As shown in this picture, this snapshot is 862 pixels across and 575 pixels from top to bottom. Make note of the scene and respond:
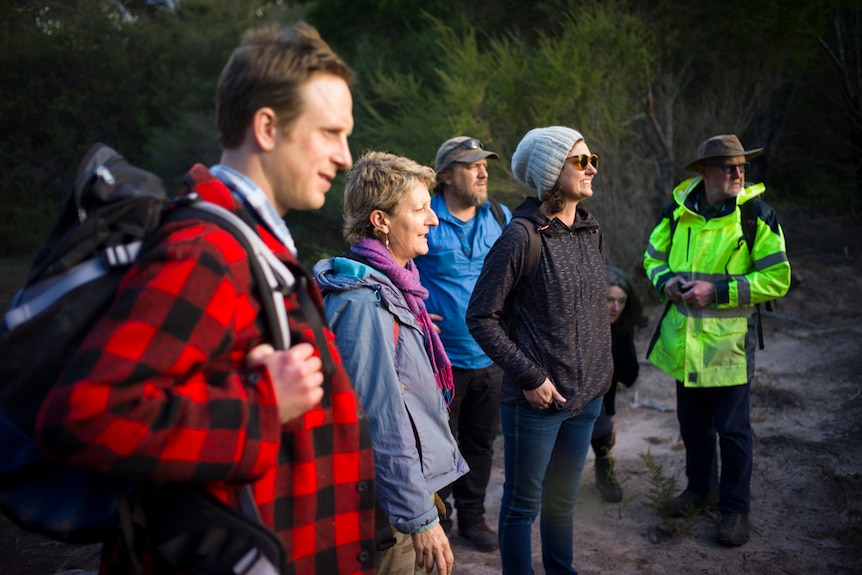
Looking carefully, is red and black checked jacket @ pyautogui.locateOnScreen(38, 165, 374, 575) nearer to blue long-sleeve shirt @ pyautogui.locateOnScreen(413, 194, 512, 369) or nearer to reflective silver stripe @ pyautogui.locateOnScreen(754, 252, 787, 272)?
blue long-sleeve shirt @ pyautogui.locateOnScreen(413, 194, 512, 369)

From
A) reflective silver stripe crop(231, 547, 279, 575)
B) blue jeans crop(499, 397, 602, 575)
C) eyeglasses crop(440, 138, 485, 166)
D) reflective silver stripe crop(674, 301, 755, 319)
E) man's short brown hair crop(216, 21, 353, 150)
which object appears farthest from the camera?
eyeglasses crop(440, 138, 485, 166)

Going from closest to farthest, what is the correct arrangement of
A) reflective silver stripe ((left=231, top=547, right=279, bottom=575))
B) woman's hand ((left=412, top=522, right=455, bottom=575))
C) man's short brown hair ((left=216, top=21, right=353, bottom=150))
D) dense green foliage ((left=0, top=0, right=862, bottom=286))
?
reflective silver stripe ((left=231, top=547, right=279, bottom=575))
man's short brown hair ((left=216, top=21, right=353, bottom=150))
woman's hand ((left=412, top=522, right=455, bottom=575))
dense green foliage ((left=0, top=0, right=862, bottom=286))

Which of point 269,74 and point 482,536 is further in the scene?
point 482,536

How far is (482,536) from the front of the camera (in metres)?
4.06

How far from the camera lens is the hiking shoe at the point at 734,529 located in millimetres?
3771

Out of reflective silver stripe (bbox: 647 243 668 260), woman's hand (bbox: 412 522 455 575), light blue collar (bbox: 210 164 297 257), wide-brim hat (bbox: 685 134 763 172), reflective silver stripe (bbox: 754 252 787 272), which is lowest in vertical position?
woman's hand (bbox: 412 522 455 575)

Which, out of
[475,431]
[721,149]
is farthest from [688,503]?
[721,149]

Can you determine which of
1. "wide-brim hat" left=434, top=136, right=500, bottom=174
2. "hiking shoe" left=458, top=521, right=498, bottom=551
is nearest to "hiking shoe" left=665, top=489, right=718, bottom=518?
"hiking shoe" left=458, top=521, right=498, bottom=551

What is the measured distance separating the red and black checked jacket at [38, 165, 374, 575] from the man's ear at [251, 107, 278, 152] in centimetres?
13

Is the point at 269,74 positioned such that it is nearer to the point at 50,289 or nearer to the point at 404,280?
the point at 50,289

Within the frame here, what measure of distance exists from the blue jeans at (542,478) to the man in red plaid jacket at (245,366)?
1.45 meters

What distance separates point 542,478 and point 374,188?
142 cm

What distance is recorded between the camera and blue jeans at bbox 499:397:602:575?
117 inches

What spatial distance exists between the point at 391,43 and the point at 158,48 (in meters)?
10.9
